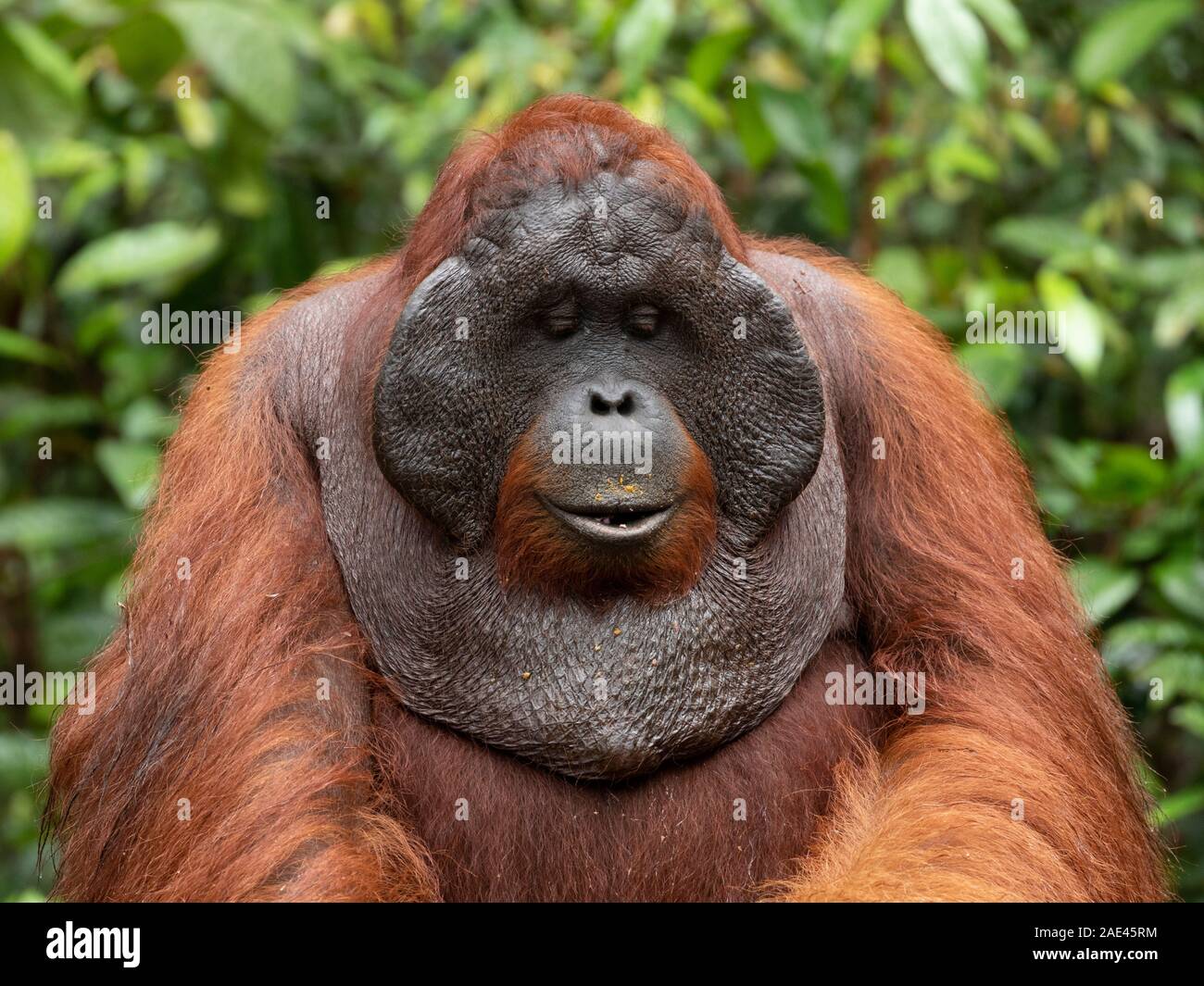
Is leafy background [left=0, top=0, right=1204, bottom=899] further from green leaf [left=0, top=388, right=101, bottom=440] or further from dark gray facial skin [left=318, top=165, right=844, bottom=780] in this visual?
dark gray facial skin [left=318, top=165, right=844, bottom=780]

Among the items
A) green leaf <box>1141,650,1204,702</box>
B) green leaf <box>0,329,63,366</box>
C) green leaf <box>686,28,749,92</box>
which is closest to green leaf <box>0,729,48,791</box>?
green leaf <box>0,329,63,366</box>

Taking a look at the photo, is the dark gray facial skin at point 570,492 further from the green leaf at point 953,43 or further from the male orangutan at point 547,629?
the green leaf at point 953,43

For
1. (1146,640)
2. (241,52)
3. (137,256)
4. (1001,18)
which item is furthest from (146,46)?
(1146,640)

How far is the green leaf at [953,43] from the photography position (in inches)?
167

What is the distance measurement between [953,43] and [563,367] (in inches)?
82.9

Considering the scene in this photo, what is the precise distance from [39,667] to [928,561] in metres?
3.52

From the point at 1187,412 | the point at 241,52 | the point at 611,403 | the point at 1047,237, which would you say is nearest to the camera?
the point at 611,403

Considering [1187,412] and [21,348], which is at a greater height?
[21,348]

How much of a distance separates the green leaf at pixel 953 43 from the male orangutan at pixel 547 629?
63.3 inches

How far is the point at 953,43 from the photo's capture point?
14.0 ft

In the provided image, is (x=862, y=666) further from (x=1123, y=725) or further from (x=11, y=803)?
(x=11, y=803)

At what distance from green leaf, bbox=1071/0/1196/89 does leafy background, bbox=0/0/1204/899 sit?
0.01 m

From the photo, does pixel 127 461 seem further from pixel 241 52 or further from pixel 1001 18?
pixel 1001 18
